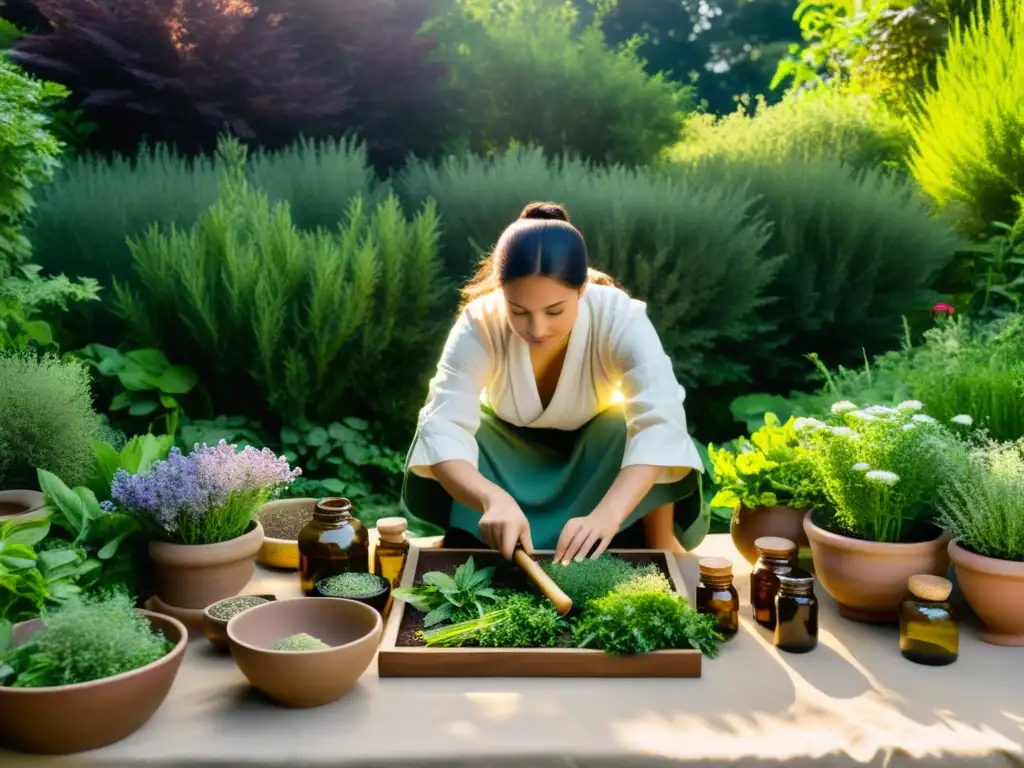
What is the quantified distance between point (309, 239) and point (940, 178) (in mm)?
3416

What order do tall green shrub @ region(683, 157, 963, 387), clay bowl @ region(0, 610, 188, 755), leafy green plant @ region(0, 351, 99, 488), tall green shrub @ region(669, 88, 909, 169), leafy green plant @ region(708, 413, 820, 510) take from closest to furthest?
clay bowl @ region(0, 610, 188, 755) → leafy green plant @ region(708, 413, 820, 510) → leafy green plant @ region(0, 351, 99, 488) → tall green shrub @ region(683, 157, 963, 387) → tall green shrub @ region(669, 88, 909, 169)

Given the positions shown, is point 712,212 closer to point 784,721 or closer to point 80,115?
point 784,721

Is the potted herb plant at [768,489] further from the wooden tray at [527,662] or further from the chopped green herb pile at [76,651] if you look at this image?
the chopped green herb pile at [76,651]

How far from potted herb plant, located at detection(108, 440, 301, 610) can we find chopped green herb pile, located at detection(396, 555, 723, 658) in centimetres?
40

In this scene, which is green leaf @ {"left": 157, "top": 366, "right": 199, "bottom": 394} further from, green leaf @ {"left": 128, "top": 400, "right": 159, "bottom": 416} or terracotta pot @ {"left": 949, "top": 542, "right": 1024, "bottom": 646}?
terracotta pot @ {"left": 949, "top": 542, "right": 1024, "bottom": 646}

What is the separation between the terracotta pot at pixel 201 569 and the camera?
186cm

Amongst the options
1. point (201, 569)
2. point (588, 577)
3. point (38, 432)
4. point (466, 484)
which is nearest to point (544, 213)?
point (466, 484)

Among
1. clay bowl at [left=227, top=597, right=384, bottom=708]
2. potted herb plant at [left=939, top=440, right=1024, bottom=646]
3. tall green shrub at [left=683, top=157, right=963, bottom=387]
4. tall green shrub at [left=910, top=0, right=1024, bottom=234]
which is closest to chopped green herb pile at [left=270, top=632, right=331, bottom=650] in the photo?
clay bowl at [left=227, top=597, right=384, bottom=708]

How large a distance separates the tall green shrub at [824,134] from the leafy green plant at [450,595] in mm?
4064

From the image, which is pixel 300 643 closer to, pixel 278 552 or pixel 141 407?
pixel 278 552

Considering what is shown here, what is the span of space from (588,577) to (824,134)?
5087 millimetres

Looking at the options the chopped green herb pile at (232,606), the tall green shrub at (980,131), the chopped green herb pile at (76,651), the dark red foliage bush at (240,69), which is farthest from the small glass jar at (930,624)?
the dark red foliage bush at (240,69)

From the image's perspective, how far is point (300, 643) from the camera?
5.25ft

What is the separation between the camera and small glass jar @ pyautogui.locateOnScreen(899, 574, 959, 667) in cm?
176
